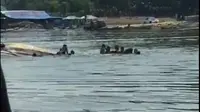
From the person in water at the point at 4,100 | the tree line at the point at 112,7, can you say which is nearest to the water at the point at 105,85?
the person in water at the point at 4,100

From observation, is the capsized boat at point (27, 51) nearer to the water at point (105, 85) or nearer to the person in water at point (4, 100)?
the water at point (105, 85)

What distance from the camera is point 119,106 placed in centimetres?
1524

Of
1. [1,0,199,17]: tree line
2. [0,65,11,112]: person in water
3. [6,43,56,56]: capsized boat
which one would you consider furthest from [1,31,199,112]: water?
[1,0,199,17]: tree line

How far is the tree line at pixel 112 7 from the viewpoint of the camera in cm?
12256

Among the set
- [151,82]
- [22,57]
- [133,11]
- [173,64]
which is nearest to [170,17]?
[133,11]

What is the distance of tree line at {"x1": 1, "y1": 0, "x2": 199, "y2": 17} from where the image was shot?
12256 cm

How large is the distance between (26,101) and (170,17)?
106 metres

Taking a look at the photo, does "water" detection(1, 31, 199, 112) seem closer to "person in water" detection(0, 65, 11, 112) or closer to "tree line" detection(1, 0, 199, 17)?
"person in water" detection(0, 65, 11, 112)

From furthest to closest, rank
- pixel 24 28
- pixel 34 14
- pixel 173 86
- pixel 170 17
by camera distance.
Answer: pixel 170 17, pixel 34 14, pixel 24 28, pixel 173 86

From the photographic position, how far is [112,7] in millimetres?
126812

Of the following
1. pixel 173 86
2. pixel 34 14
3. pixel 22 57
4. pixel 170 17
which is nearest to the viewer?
pixel 173 86

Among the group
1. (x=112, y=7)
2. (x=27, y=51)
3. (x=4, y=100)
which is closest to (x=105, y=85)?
(x=4, y=100)

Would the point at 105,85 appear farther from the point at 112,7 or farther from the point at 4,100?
the point at 112,7

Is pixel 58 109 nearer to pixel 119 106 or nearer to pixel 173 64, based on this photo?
pixel 119 106
